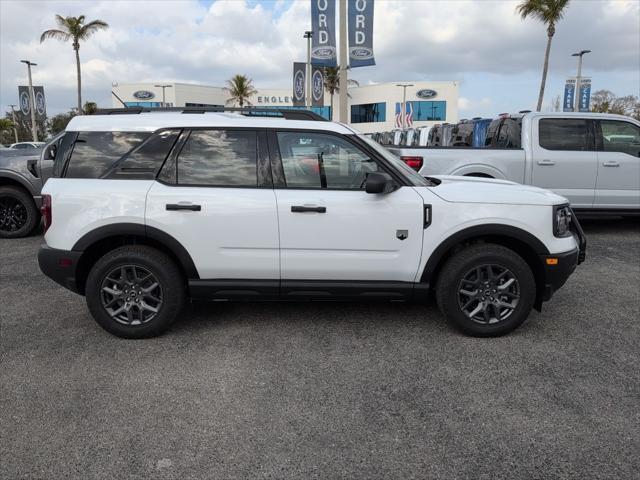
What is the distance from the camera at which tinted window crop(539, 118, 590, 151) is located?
8.12 m

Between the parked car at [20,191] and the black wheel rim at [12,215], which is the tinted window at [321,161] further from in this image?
the black wheel rim at [12,215]

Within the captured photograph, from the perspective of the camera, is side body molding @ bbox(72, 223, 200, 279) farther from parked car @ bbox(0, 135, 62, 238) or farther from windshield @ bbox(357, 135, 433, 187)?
parked car @ bbox(0, 135, 62, 238)

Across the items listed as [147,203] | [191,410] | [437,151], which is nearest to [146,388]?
[191,410]

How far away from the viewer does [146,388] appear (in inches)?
135

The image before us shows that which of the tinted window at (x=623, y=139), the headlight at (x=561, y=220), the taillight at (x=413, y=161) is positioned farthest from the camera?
the tinted window at (x=623, y=139)

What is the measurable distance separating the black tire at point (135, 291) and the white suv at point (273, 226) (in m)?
0.01

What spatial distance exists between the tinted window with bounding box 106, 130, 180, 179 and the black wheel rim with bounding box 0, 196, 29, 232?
5522mm

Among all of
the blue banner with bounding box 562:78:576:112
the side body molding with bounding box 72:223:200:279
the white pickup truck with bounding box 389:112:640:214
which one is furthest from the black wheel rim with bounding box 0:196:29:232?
the blue banner with bounding box 562:78:576:112

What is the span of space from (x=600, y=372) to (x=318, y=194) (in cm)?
235

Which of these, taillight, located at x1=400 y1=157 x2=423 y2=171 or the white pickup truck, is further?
the white pickup truck

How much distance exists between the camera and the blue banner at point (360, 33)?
46.4ft

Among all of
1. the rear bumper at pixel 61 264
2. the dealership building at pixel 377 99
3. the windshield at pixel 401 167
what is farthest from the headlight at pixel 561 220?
the dealership building at pixel 377 99

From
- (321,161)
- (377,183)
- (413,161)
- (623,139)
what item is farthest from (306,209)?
(623,139)

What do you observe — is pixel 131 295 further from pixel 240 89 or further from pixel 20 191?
pixel 240 89
